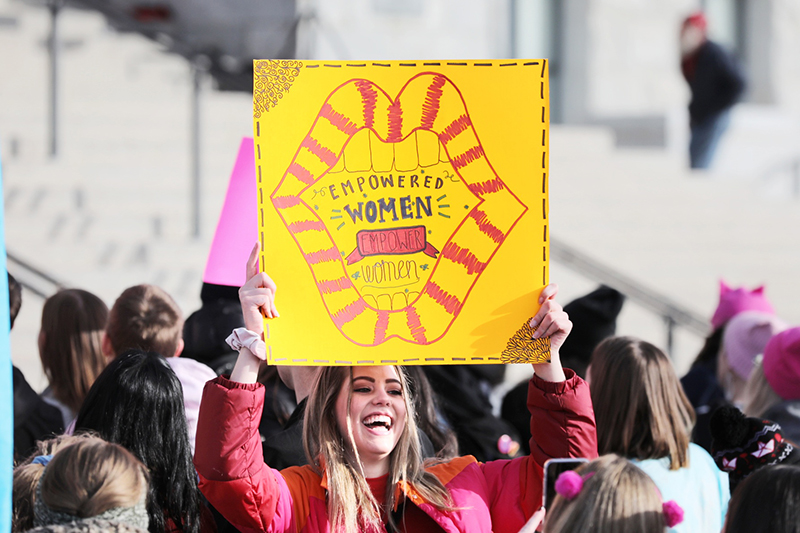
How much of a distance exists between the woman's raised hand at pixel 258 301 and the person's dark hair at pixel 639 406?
126cm

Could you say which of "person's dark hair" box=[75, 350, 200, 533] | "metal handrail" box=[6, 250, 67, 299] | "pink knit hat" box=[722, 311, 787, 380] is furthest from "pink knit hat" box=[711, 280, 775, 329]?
"metal handrail" box=[6, 250, 67, 299]

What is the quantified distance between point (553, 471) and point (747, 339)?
268 cm

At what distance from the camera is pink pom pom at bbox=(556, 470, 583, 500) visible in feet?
6.48

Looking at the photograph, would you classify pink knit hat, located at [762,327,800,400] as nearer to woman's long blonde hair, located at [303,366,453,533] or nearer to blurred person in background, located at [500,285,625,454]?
blurred person in background, located at [500,285,625,454]

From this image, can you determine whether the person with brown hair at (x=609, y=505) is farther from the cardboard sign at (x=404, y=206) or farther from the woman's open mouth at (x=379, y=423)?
the woman's open mouth at (x=379, y=423)

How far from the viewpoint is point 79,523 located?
2.01 m

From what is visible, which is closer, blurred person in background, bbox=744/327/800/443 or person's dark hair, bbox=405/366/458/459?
person's dark hair, bbox=405/366/458/459

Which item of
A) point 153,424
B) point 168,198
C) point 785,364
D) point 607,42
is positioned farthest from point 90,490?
point 607,42

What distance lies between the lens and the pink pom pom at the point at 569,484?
6.48 ft

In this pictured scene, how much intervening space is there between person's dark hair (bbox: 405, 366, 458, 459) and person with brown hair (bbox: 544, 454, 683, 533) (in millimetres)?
1199

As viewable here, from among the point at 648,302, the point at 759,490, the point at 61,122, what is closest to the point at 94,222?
the point at 61,122

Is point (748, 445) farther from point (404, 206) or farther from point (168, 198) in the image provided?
point (168, 198)

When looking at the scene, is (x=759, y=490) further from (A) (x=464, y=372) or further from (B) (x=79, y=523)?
(A) (x=464, y=372)


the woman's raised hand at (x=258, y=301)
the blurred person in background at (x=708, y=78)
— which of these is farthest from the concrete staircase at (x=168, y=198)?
the woman's raised hand at (x=258, y=301)
